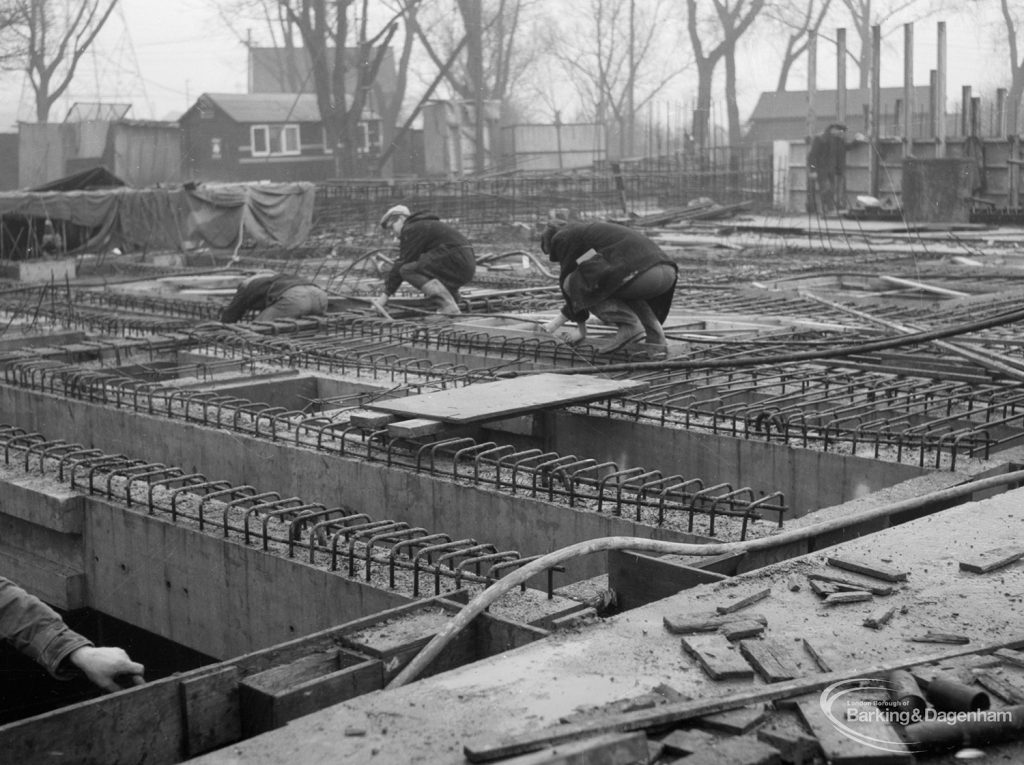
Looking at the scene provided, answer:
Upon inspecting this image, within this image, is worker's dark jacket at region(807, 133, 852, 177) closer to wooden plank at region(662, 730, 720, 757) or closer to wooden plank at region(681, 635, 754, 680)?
wooden plank at region(681, 635, 754, 680)

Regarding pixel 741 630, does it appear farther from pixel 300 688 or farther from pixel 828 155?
pixel 828 155

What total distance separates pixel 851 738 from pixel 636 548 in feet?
5.52

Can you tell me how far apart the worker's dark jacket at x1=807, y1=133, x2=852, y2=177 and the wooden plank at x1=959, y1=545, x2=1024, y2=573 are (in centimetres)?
2554

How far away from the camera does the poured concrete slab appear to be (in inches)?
141

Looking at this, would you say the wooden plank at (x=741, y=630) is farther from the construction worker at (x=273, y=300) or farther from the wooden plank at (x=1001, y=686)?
the construction worker at (x=273, y=300)

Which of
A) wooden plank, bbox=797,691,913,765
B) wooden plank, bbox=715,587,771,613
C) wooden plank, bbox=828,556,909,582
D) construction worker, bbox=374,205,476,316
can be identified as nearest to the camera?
wooden plank, bbox=797,691,913,765

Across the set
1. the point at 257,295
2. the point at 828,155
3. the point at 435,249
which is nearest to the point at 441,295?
the point at 435,249

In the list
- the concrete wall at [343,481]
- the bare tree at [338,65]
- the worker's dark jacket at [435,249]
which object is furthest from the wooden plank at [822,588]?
the bare tree at [338,65]

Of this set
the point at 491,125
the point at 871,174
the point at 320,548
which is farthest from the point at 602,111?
the point at 320,548

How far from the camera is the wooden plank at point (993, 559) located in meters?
4.93

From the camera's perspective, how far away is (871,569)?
4.91 meters

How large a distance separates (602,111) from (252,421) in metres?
62.7

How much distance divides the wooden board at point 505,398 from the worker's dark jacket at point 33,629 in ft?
12.4

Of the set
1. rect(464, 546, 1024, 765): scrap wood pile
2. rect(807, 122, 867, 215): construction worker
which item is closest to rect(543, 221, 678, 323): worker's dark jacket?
rect(464, 546, 1024, 765): scrap wood pile
